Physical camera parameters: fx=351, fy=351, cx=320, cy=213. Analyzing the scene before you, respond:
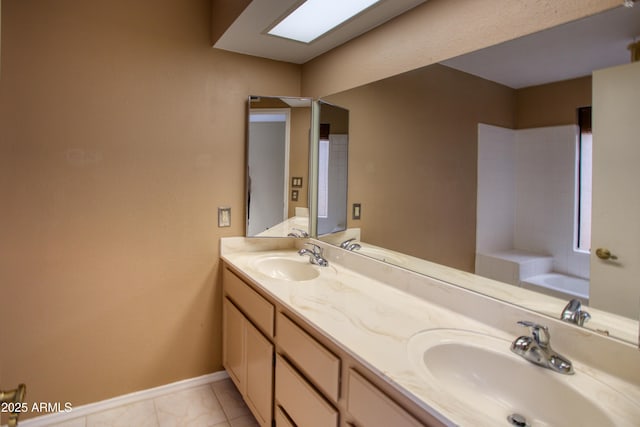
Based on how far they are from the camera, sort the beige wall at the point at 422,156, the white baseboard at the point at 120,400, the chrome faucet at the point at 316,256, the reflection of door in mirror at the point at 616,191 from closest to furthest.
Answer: the reflection of door in mirror at the point at 616,191
the beige wall at the point at 422,156
the white baseboard at the point at 120,400
the chrome faucet at the point at 316,256

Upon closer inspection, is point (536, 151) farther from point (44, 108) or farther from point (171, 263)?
point (44, 108)

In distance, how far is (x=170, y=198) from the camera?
2100 millimetres

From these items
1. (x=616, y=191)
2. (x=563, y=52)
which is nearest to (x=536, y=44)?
(x=563, y=52)

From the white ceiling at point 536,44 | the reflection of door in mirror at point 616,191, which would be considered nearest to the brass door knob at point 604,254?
the reflection of door in mirror at point 616,191

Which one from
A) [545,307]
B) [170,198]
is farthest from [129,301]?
[545,307]

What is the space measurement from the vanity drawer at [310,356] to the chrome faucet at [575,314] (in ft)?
2.27

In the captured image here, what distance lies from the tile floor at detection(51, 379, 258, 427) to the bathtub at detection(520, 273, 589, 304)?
5.27ft

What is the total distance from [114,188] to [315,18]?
4.67 ft

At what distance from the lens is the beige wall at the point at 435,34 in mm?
1114

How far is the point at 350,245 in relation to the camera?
1.99 metres

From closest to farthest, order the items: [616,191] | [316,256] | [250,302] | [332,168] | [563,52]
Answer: [616,191], [563,52], [250,302], [316,256], [332,168]

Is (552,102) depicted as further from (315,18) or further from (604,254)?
(315,18)

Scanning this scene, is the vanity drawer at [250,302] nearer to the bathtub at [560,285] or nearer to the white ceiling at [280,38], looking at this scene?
the bathtub at [560,285]

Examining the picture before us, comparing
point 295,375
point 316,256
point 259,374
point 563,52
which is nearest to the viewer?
point 563,52
